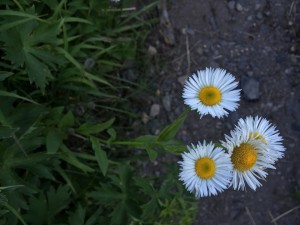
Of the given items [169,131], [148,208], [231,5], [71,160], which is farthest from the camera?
[231,5]

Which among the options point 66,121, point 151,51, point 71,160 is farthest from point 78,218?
point 151,51

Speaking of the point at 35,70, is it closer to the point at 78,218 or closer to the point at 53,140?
the point at 53,140

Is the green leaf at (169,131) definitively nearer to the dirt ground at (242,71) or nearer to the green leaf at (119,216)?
the green leaf at (119,216)

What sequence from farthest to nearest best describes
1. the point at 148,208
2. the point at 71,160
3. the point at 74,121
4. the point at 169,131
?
the point at 74,121 → the point at 71,160 → the point at 148,208 → the point at 169,131

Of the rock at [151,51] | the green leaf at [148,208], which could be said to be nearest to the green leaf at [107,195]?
the green leaf at [148,208]

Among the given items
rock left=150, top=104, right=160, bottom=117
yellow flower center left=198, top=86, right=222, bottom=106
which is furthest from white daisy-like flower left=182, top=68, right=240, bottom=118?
rock left=150, top=104, right=160, bottom=117

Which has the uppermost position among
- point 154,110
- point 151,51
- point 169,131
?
point 151,51
